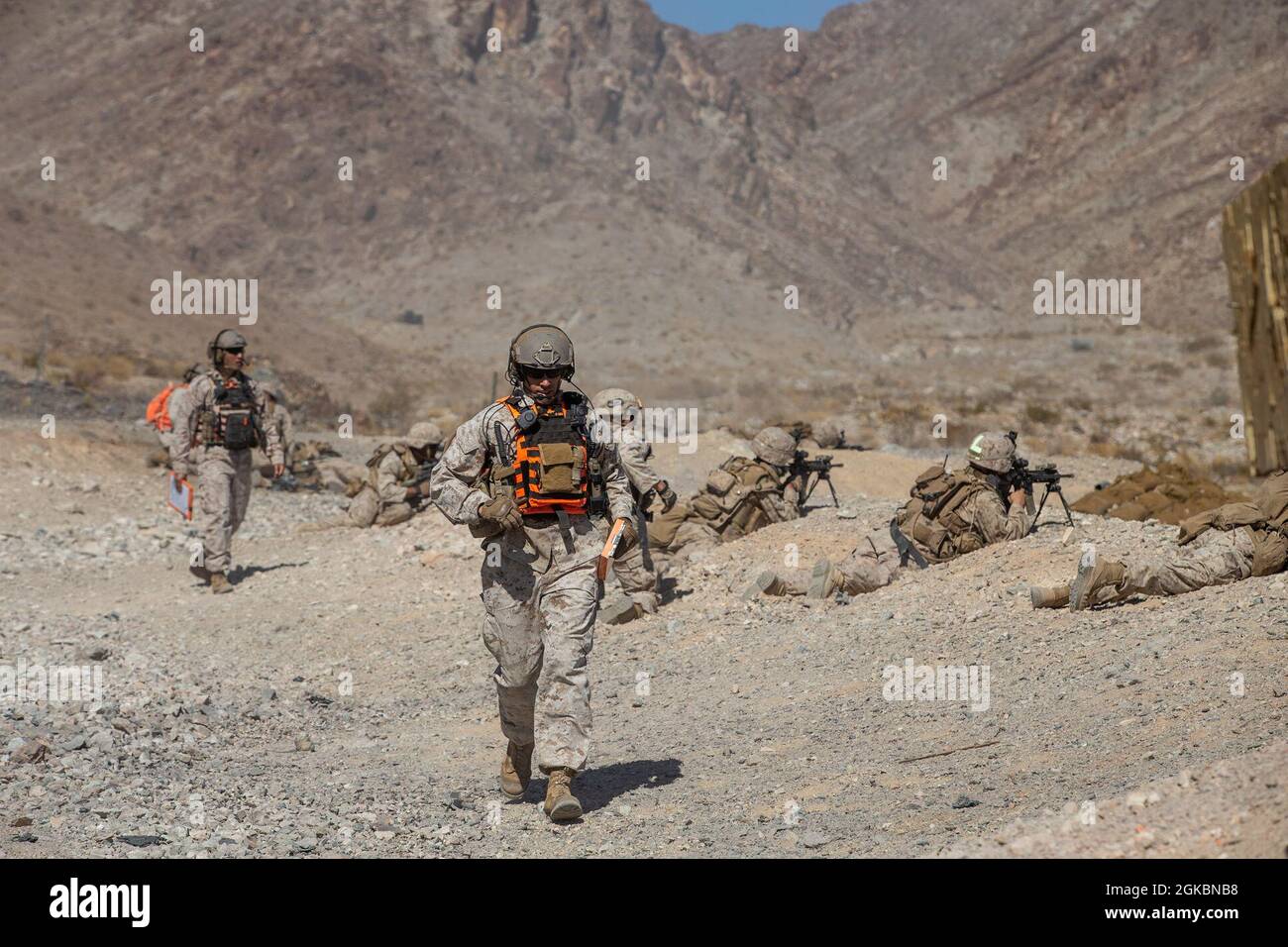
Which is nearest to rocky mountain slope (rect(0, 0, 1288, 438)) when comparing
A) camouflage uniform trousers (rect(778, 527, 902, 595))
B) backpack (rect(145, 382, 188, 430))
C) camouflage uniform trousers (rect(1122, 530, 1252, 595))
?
backpack (rect(145, 382, 188, 430))

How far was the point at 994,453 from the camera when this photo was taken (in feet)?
30.0

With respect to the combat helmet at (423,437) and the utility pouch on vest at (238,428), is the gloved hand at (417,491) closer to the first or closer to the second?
the combat helmet at (423,437)

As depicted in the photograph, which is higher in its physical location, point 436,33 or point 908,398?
point 436,33

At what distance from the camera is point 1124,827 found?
3.99 meters

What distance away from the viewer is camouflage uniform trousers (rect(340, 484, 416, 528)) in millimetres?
13164

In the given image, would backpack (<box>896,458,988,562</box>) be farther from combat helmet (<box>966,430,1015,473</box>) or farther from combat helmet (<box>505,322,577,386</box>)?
combat helmet (<box>505,322,577,386</box>)

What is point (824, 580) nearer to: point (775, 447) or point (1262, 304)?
point (775, 447)

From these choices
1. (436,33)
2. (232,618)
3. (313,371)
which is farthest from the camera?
(436,33)

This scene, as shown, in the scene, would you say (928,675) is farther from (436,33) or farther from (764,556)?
(436,33)

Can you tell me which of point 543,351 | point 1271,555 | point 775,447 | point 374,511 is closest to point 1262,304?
point 543,351
